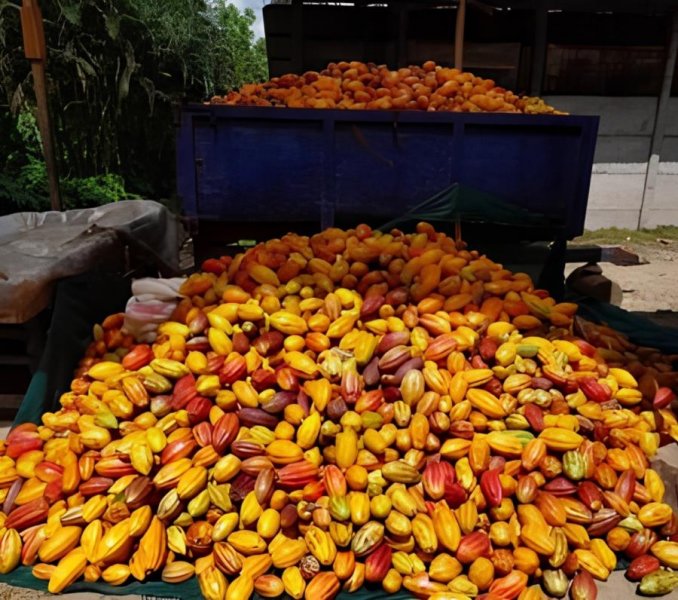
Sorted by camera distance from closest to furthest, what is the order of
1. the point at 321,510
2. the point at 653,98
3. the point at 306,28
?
1. the point at 321,510
2. the point at 306,28
3. the point at 653,98

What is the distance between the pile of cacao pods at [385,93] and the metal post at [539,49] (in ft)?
18.7

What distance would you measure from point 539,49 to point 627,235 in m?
4.34

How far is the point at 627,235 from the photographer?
1178 cm

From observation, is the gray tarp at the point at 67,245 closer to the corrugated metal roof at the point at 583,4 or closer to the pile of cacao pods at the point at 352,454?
the pile of cacao pods at the point at 352,454

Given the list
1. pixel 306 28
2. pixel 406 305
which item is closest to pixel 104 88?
pixel 306 28

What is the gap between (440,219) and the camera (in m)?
4.34

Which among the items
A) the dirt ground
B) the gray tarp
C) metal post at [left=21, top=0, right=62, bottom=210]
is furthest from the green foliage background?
the dirt ground

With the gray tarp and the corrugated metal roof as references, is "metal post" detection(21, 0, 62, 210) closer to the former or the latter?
the gray tarp

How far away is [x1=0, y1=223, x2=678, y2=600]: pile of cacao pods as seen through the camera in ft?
A: 7.21

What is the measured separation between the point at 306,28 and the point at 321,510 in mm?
10128

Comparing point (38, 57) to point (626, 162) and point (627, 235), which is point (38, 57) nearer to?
point (627, 235)

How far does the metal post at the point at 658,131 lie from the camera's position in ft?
37.6

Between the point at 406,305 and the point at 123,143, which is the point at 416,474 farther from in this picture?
the point at 123,143

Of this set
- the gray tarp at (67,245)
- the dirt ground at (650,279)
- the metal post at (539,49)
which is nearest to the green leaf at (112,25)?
the gray tarp at (67,245)
